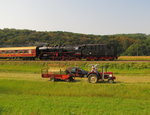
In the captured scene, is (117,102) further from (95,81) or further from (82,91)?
(95,81)

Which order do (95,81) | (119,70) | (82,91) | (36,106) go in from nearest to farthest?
(36,106)
(82,91)
(95,81)
(119,70)

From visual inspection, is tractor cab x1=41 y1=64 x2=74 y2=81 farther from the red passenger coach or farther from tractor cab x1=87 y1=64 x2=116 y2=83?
the red passenger coach

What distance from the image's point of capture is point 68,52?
42094mm

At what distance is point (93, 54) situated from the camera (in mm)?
40094

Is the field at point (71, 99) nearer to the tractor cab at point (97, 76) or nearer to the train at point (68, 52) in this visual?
the tractor cab at point (97, 76)

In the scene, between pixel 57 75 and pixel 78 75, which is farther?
pixel 78 75

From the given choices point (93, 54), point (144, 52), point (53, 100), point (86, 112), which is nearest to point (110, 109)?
point (86, 112)

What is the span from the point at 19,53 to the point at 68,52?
13.2 metres

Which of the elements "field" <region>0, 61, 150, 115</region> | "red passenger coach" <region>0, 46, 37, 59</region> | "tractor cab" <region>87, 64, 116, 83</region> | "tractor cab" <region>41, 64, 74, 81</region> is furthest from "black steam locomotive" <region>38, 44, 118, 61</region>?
"field" <region>0, 61, 150, 115</region>

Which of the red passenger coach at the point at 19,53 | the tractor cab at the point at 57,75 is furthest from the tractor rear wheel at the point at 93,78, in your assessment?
the red passenger coach at the point at 19,53

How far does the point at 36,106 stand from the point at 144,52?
79867 mm

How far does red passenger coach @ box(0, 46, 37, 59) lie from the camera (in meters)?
46.2

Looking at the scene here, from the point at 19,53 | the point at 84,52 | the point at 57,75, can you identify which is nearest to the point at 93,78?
the point at 57,75

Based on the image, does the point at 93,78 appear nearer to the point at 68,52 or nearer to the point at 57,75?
the point at 57,75
